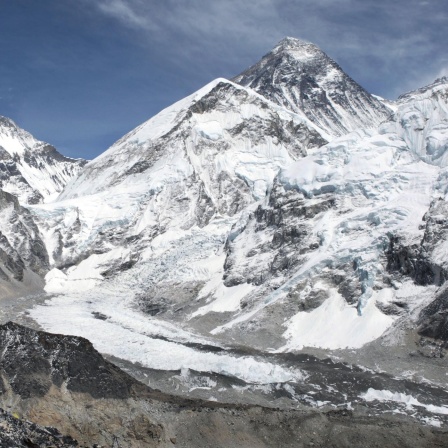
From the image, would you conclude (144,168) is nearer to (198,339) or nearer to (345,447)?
(198,339)

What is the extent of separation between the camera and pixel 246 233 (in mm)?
125250

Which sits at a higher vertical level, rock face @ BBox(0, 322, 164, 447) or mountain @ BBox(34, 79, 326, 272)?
mountain @ BBox(34, 79, 326, 272)

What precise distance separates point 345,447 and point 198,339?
136 ft

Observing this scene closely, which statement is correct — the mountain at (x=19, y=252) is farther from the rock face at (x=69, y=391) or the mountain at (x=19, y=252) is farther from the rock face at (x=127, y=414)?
the rock face at (x=127, y=414)

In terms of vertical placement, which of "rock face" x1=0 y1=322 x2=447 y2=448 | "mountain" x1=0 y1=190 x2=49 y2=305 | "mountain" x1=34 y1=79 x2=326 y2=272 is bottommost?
"rock face" x1=0 y1=322 x2=447 y2=448

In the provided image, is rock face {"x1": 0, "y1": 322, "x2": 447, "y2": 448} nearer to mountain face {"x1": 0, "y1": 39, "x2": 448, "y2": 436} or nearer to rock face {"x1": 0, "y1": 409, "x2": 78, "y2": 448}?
mountain face {"x1": 0, "y1": 39, "x2": 448, "y2": 436}

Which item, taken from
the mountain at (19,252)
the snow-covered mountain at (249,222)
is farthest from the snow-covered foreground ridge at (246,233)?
the mountain at (19,252)

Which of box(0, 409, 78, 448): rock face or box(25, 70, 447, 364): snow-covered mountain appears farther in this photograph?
box(25, 70, 447, 364): snow-covered mountain

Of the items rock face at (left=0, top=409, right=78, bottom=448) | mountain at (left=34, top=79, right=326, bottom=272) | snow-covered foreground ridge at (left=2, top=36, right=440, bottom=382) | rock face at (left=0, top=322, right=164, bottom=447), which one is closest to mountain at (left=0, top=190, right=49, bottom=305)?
snow-covered foreground ridge at (left=2, top=36, right=440, bottom=382)

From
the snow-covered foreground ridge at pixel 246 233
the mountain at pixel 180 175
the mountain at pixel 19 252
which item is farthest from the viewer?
the mountain at pixel 180 175

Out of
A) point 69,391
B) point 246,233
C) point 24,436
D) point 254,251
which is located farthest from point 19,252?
point 24,436

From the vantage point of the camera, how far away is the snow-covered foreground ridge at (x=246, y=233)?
292 ft

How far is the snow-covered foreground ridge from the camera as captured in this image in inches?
3506

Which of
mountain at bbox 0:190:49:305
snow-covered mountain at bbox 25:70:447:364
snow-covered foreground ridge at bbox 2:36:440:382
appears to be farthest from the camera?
mountain at bbox 0:190:49:305
